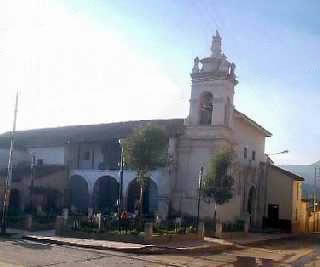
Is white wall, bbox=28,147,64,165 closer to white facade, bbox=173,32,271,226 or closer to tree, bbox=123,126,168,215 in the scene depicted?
white facade, bbox=173,32,271,226

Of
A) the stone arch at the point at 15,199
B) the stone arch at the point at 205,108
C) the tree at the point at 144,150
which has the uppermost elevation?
the stone arch at the point at 205,108

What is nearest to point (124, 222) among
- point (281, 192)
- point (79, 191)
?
point (79, 191)

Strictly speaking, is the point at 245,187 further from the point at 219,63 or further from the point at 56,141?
the point at 56,141

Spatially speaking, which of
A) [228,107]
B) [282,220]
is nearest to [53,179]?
[228,107]

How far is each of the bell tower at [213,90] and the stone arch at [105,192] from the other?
8.55 metres

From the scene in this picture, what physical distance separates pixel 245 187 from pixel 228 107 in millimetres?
7275

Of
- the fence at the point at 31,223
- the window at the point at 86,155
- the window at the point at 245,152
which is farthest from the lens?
the window at the point at 86,155

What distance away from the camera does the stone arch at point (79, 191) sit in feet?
125

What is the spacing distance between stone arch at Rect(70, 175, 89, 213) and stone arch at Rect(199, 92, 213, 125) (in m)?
11.6

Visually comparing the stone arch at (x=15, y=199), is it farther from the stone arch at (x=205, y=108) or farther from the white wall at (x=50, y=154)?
the stone arch at (x=205, y=108)

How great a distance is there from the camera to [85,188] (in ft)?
126

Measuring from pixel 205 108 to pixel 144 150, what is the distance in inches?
300

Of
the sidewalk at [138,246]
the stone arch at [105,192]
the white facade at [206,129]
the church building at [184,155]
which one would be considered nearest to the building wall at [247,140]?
the church building at [184,155]

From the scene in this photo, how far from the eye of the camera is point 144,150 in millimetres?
26688
